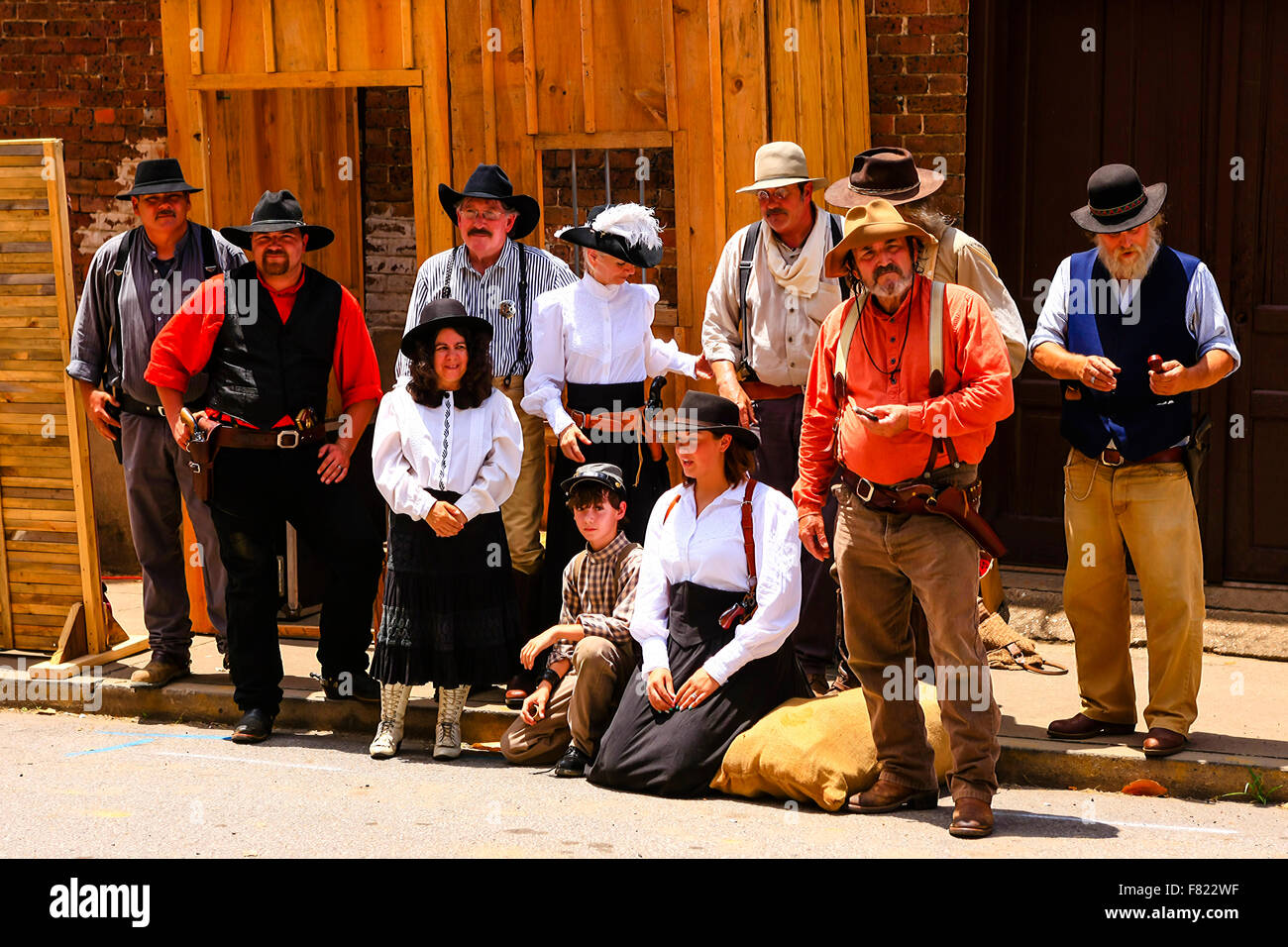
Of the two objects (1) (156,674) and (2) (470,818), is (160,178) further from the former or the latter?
(2) (470,818)

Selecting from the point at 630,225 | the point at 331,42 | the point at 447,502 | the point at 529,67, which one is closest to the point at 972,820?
the point at 447,502

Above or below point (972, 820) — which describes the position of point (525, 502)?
above

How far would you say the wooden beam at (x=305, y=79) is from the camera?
26.4ft

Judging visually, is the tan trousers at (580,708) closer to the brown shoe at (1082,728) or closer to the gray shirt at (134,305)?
the brown shoe at (1082,728)

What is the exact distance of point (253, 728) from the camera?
673 centimetres

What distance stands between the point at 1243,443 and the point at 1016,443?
1.14 metres

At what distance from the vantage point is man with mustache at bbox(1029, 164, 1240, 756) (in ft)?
19.1

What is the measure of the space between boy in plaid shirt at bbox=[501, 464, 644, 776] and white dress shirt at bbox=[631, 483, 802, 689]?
0.71 feet

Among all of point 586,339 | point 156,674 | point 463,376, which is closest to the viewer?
point 463,376

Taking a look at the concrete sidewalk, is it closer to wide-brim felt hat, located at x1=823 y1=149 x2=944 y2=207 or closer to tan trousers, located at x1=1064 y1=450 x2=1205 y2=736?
tan trousers, located at x1=1064 y1=450 x2=1205 y2=736

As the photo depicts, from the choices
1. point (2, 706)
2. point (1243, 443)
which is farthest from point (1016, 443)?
point (2, 706)

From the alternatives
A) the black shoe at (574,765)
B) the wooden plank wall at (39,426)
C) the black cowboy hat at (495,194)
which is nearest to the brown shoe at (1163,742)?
the black shoe at (574,765)

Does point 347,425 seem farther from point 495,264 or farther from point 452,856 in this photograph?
point 452,856

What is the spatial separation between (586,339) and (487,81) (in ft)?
6.51
